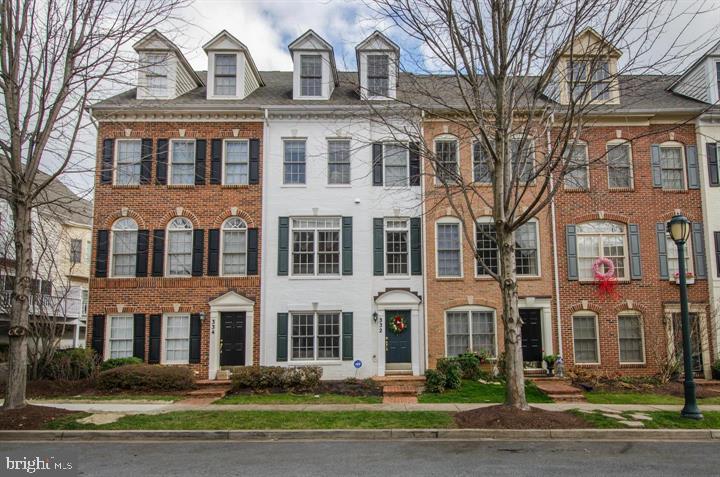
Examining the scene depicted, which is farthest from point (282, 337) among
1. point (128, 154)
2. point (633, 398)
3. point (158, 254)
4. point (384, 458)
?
point (633, 398)

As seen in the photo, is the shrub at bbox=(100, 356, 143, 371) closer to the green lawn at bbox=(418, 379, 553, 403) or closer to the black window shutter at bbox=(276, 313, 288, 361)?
the black window shutter at bbox=(276, 313, 288, 361)

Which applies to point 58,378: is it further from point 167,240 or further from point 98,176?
point 98,176

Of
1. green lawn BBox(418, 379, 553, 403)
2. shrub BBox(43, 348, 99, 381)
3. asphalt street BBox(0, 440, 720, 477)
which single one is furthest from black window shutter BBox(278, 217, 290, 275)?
asphalt street BBox(0, 440, 720, 477)

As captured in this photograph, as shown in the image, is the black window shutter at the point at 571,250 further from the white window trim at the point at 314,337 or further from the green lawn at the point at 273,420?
the green lawn at the point at 273,420

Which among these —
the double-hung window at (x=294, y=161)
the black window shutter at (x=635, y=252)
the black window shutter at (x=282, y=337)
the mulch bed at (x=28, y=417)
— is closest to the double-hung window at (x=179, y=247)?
the black window shutter at (x=282, y=337)

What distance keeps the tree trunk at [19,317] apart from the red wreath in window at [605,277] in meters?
16.8

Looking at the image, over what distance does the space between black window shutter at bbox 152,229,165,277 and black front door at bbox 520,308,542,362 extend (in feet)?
40.9

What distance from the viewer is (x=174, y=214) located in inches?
734

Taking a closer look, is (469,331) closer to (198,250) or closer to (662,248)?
(662,248)

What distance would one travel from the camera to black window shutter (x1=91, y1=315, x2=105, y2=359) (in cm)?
1778

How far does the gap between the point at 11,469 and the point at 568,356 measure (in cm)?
1570

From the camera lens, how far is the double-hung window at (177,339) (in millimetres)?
17891

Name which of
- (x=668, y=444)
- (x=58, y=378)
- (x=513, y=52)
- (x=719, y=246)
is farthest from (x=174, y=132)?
(x=719, y=246)

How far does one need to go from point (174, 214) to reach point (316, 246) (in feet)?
16.8
